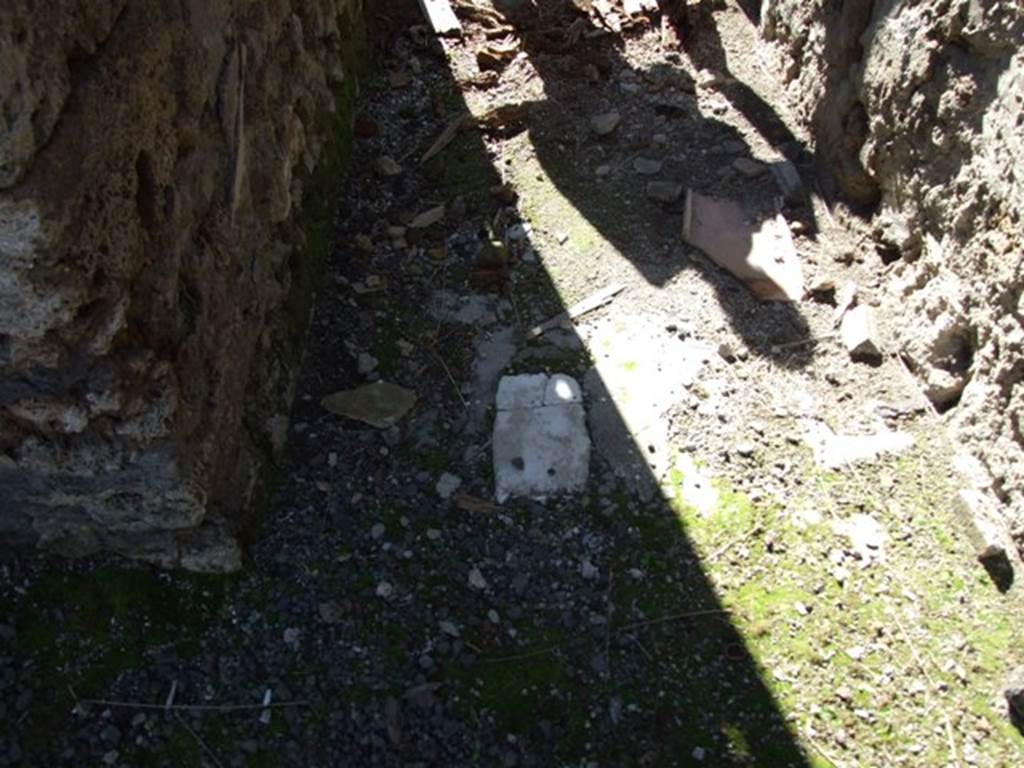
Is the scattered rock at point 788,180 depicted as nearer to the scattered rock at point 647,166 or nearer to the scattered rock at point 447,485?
the scattered rock at point 647,166

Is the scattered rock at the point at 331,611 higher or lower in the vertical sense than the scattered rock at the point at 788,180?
lower

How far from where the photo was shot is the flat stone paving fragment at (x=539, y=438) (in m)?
3.84

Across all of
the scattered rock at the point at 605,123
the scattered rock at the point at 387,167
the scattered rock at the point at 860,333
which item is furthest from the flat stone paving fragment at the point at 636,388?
the scattered rock at the point at 387,167

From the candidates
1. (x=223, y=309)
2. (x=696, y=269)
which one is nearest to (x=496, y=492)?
(x=223, y=309)

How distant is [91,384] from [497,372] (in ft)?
5.82

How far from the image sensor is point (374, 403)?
13.3 feet

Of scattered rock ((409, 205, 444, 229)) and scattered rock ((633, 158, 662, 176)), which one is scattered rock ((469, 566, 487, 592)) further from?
scattered rock ((633, 158, 662, 176))

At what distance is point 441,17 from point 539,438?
3041mm

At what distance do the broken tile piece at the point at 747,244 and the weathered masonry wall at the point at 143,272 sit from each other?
1825 mm

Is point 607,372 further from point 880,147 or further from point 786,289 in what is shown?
point 880,147

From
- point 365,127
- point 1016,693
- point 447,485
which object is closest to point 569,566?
point 447,485

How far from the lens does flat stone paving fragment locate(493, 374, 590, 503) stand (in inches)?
151

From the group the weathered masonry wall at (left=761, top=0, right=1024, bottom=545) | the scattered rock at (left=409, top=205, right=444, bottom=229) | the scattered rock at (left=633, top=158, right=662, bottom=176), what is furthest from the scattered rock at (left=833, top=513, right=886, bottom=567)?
the scattered rock at (left=409, top=205, right=444, bottom=229)

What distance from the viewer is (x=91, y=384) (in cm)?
277
